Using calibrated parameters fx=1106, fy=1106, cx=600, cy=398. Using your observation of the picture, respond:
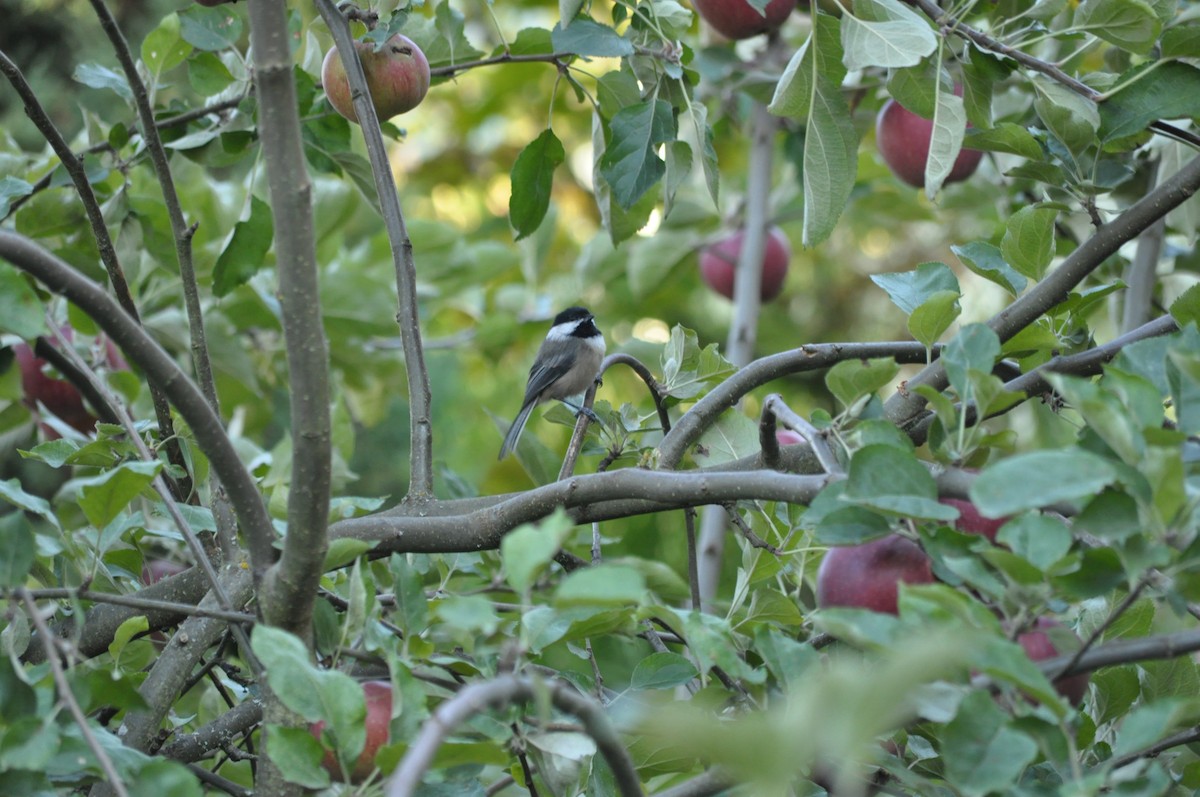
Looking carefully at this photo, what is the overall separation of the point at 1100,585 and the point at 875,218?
173cm

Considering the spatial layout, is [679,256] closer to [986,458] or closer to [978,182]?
[978,182]

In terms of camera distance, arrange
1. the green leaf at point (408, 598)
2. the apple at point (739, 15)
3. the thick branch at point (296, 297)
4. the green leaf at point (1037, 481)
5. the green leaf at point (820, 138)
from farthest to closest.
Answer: the apple at point (739, 15) < the green leaf at point (820, 138) < the green leaf at point (408, 598) < the thick branch at point (296, 297) < the green leaf at point (1037, 481)

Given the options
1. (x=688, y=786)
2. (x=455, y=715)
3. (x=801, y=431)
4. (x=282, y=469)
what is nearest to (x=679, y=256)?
(x=282, y=469)

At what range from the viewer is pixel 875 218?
2.29m

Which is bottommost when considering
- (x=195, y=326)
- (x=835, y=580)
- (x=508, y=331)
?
(x=508, y=331)

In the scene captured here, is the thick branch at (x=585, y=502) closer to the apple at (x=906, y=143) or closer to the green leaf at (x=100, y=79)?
the green leaf at (x=100, y=79)

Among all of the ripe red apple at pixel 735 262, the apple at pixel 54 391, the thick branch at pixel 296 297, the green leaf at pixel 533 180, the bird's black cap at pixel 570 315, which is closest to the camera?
the thick branch at pixel 296 297

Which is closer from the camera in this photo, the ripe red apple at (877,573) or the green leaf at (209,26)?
the ripe red apple at (877,573)

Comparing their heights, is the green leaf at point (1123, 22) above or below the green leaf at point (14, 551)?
above

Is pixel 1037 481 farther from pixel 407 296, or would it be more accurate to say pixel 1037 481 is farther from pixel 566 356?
pixel 566 356

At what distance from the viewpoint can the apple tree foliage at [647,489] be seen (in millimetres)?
606

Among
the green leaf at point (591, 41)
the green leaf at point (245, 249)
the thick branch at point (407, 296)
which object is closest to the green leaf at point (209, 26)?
the green leaf at point (245, 249)

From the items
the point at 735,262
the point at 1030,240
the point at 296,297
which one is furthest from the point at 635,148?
the point at 735,262

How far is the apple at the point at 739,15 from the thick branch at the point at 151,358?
956mm
